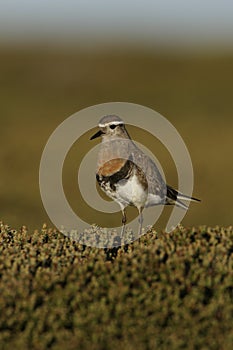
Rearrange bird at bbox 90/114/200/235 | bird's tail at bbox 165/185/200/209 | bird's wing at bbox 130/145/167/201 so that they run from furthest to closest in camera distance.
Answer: bird's tail at bbox 165/185/200/209, bird's wing at bbox 130/145/167/201, bird at bbox 90/114/200/235

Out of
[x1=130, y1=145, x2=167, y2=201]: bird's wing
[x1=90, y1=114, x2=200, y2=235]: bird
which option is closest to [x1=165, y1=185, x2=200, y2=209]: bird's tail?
[x1=90, y1=114, x2=200, y2=235]: bird

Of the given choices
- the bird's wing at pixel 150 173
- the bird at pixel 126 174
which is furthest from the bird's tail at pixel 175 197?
the bird's wing at pixel 150 173

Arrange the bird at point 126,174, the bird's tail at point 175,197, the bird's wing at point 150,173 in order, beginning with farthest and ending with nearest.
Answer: the bird's tail at point 175,197 → the bird's wing at point 150,173 → the bird at point 126,174

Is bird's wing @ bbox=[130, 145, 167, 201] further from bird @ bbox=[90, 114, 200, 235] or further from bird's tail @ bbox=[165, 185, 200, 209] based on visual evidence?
bird's tail @ bbox=[165, 185, 200, 209]

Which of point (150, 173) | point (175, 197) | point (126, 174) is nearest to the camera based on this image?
point (126, 174)

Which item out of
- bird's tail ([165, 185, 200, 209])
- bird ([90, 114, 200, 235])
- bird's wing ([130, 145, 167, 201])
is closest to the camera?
bird ([90, 114, 200, 235])

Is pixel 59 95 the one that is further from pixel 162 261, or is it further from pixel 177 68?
pixel 162 261

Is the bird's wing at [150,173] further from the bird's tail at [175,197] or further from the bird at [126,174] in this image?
the bird's tail at [175,197]

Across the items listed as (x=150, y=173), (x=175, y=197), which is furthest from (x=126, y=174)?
(x=175, y=197)

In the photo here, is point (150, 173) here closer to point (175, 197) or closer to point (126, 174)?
point (126, 174)
